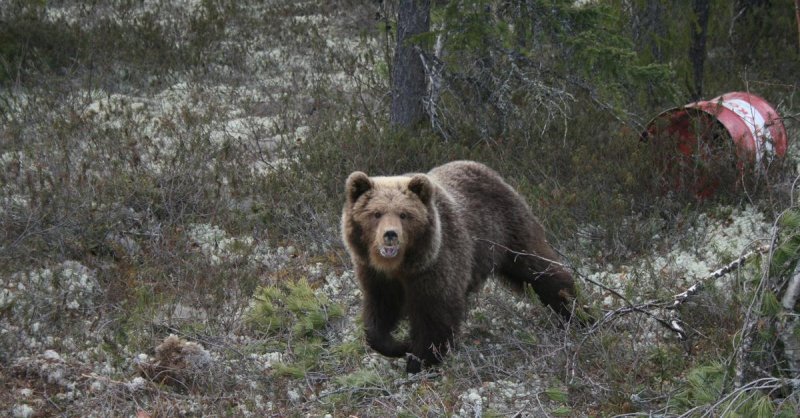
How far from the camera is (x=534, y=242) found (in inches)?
260

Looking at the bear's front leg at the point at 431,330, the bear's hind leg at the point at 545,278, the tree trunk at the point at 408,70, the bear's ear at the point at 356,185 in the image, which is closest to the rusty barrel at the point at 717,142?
the bear's hind leg at the point at 545,278

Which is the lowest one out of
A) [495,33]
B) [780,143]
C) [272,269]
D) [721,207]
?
[272,269]

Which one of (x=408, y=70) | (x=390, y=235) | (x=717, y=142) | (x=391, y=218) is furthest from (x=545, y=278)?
(x=408, y=70)

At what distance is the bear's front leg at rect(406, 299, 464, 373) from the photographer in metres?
5.79

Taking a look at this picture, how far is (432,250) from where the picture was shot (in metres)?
5.70

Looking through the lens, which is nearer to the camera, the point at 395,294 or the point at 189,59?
the point at 395,294

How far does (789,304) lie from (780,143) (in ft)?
15.4

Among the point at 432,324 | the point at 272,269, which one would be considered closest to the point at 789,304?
the point at 432,324

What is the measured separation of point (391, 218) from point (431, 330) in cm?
85

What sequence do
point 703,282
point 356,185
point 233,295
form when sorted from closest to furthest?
point 703,282
point 356,185
point 233,295

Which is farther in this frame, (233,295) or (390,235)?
(233,295)

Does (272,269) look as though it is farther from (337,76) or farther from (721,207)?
(337,76)

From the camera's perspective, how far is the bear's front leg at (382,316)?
595 centimetres

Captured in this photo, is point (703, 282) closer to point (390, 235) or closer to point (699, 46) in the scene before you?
point (390, 235)
